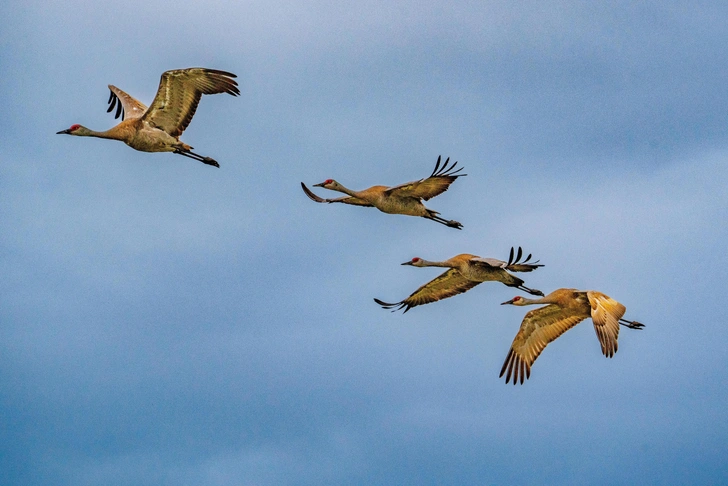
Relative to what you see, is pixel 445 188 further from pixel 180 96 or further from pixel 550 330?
pixel 180 96

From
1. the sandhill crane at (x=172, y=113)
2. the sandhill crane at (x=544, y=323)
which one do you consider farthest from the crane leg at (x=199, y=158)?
the sandhill crane at (x=544, y=323)

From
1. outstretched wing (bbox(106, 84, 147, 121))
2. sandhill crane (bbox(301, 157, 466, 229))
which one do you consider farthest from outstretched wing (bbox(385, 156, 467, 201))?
outstretched wing (bbox(106, 84, 147, 121))

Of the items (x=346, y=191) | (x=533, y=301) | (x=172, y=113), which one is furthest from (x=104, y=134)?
(x=533, y=301)

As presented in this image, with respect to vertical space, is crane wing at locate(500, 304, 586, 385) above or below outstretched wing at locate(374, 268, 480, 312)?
below

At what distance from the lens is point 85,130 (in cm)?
1942

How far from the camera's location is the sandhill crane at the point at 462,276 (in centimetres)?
1819

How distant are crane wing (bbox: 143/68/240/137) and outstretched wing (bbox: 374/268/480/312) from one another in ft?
16.0

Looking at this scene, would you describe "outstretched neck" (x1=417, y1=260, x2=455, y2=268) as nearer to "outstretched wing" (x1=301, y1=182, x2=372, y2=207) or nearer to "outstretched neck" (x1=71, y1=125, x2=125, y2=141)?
"outstretched wing" (x1=301, y1=182, x2=372, y2=207)

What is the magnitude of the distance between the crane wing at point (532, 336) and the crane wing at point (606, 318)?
125cm

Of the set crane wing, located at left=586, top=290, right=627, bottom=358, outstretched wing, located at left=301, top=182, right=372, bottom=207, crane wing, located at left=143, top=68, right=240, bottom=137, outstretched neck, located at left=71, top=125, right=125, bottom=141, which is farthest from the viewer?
outstretched wing, located at left=301, top=182, right=372, bottom=207

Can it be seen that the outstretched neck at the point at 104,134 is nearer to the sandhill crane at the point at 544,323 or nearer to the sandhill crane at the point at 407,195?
the sandhill crane at the point at 407,195

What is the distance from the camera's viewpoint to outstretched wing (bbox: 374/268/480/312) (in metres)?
19.9

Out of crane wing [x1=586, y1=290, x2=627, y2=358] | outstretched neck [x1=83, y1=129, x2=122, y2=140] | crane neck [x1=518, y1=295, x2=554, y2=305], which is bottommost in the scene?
crane wing [x1=586, y1=290, x2=627, y2=358]

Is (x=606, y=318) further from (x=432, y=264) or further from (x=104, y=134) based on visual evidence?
(x=104, y=134)
